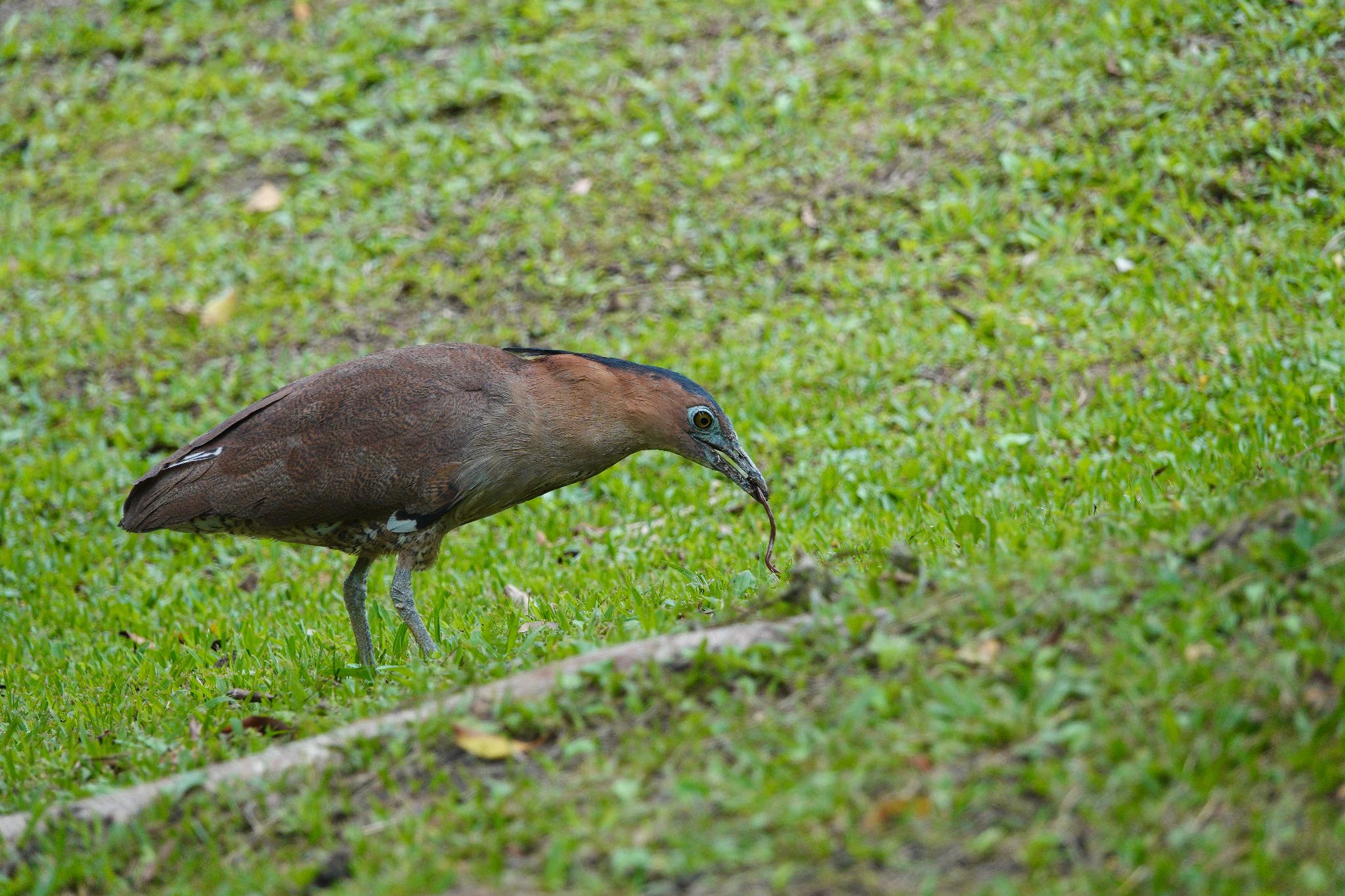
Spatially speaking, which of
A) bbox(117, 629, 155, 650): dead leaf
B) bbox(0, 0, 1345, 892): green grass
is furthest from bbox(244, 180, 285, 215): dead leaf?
bbox(117, 629, 155, 650): dead leaf

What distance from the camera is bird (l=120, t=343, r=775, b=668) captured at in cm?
573

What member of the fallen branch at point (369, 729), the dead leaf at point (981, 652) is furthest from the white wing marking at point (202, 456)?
the dead leaf at point (981, 652)

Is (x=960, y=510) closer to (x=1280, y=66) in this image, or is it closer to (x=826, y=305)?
(x=826, y=305)

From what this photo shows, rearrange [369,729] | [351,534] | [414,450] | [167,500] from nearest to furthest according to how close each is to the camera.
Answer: [369,729] → [414,450] → [351,534] → [167,500]

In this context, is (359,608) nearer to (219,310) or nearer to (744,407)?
(744,407)

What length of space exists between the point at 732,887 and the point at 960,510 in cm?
377

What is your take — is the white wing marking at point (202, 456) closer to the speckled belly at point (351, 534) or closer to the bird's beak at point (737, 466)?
the speckled belly at point (351, 534)

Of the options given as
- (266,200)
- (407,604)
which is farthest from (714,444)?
(266,200)

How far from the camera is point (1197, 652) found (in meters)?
3.52

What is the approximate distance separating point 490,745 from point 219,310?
7686 millimetres

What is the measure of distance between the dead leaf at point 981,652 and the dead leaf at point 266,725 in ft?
8.20

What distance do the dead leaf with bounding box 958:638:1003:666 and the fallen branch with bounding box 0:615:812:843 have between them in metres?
0.55

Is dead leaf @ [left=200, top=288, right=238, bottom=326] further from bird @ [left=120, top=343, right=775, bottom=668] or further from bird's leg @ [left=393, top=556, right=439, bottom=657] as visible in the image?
bird's leg @ [left=393, top=556, right=439, bottom=657]

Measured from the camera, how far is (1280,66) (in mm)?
9266
